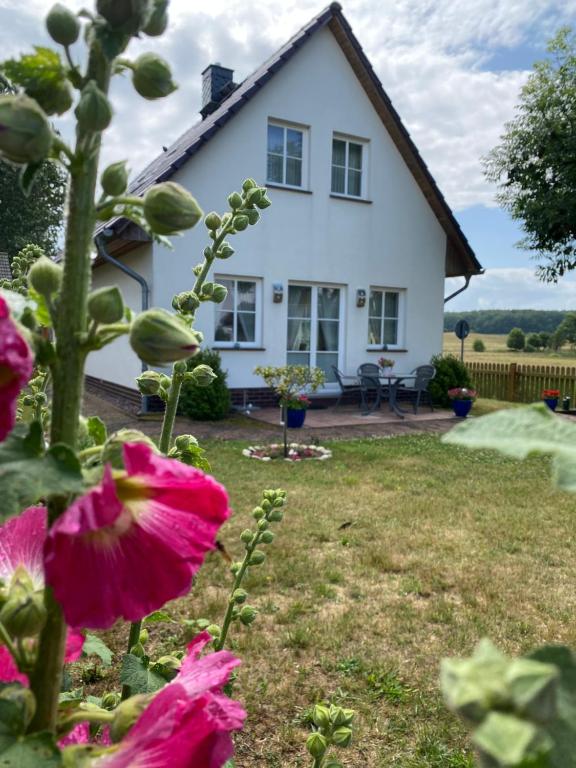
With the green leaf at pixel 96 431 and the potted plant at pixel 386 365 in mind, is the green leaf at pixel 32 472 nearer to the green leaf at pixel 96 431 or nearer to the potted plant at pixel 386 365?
the green leaf at pixel 96 431

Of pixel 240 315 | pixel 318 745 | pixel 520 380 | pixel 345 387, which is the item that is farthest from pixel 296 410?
pixel 520 380

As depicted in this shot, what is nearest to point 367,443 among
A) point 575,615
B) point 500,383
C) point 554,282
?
point 575,615

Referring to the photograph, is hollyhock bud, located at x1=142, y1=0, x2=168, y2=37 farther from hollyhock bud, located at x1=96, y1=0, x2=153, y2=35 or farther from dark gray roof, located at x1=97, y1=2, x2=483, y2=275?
dark gray roof, located at x1=97, y1=2, x2=483, y2=275

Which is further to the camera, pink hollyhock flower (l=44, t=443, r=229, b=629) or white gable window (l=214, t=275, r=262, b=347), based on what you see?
white gable window (l=214, t=275, r=262, b=347)

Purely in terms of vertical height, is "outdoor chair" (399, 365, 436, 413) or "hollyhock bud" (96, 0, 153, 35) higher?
"hollyhock bud" (96, 0, 153, 35)

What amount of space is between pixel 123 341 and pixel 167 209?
11.3 meters

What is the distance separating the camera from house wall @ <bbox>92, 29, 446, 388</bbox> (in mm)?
11438

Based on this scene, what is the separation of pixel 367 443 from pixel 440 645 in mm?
5936

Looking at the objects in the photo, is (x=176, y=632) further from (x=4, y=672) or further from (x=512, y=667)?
(x=512, y=667)

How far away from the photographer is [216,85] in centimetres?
1454

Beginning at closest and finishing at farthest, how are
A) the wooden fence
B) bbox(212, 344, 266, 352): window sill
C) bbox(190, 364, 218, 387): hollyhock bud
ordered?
bbox(190, 364, 218, 387): hollyhock bud < bbox(212, 344, 266, 352): window sill < the wooden fence

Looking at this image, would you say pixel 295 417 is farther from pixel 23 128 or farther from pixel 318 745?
pixel 23 128

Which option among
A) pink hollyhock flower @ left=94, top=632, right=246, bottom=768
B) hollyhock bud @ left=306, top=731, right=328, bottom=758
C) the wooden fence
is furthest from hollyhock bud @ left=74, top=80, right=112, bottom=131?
the wooden fence

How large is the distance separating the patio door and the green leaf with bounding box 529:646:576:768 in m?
12.7
